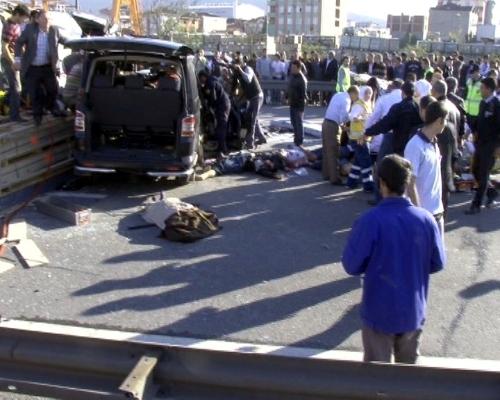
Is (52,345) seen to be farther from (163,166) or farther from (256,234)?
(163,166)

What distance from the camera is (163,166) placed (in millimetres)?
9578

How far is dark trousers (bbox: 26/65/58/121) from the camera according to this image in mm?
9930

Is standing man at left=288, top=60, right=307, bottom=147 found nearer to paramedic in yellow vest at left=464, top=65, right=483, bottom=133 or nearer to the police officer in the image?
the police officer

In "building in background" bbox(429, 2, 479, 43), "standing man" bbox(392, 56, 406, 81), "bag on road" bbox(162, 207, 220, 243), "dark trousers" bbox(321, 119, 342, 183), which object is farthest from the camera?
"building in background" bbox(429, 2, 479, 43)

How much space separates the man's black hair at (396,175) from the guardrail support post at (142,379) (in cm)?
157

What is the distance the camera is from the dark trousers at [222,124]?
40.7 feet

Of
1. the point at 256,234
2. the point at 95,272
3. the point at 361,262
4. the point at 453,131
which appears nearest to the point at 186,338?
the point at 95,272

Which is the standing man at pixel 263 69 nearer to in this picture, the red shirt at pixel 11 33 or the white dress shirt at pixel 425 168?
the red shirt at pixel 11 33

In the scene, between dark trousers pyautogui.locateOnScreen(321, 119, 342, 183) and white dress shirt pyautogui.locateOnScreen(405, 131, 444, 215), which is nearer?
white dress shirt pyautogui.locateOnScreen(405, 131, 444, 215)

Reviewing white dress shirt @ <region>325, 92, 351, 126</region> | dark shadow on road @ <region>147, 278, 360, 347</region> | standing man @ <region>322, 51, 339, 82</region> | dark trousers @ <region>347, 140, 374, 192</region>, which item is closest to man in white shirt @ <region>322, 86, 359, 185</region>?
white dress shirt @ <region>325, 92, 351, 126</region>

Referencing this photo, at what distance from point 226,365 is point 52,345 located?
86 cm

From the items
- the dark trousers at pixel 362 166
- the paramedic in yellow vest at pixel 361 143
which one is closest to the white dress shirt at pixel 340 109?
the paramedic in yellow vest at pixel 361 143

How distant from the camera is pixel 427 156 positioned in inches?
222

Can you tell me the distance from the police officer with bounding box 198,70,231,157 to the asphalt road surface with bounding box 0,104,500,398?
3161mm
